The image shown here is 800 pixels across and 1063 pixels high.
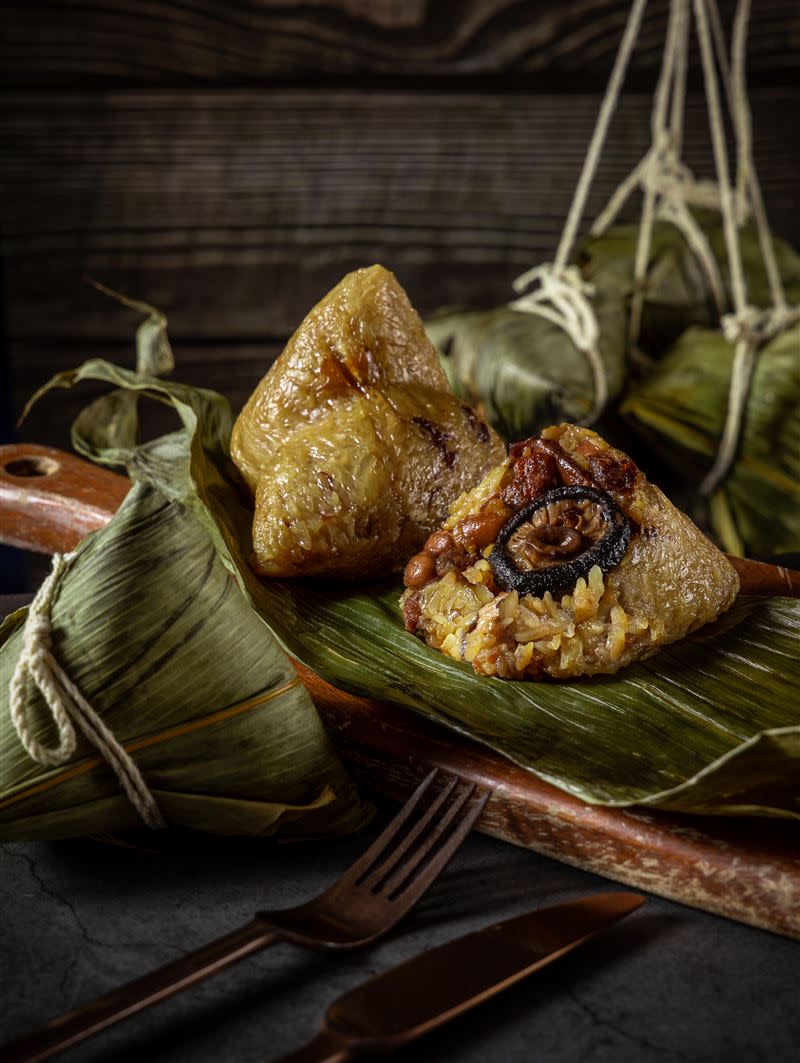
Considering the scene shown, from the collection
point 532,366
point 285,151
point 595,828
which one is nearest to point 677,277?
point 532,366

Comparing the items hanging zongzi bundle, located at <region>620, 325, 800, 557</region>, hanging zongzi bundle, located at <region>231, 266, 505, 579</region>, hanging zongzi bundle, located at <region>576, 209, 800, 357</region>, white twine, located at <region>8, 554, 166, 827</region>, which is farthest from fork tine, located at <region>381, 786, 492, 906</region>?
hanging zongzi bundle, located at <region>576, 209, 800, 357</region>

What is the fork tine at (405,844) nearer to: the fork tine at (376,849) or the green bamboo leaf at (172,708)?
the fork tine at (376,849)

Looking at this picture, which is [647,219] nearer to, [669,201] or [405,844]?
[669,201]

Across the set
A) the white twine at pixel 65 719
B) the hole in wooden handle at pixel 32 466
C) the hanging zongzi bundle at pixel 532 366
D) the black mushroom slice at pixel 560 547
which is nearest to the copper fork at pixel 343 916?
the white twine at pixel 65 719

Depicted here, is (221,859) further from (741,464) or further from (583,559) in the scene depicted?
(741,464)

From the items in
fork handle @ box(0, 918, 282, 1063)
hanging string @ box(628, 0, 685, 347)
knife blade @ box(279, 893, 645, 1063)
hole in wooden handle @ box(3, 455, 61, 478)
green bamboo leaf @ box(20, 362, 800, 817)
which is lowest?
knife blade @ box(279, 893, 645, 1063)

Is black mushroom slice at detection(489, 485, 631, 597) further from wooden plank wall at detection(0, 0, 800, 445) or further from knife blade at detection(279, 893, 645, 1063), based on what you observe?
wooden plank wall at detection(0, 0, 800, 445)

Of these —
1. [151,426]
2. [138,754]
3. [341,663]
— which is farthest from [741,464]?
[151,426]
